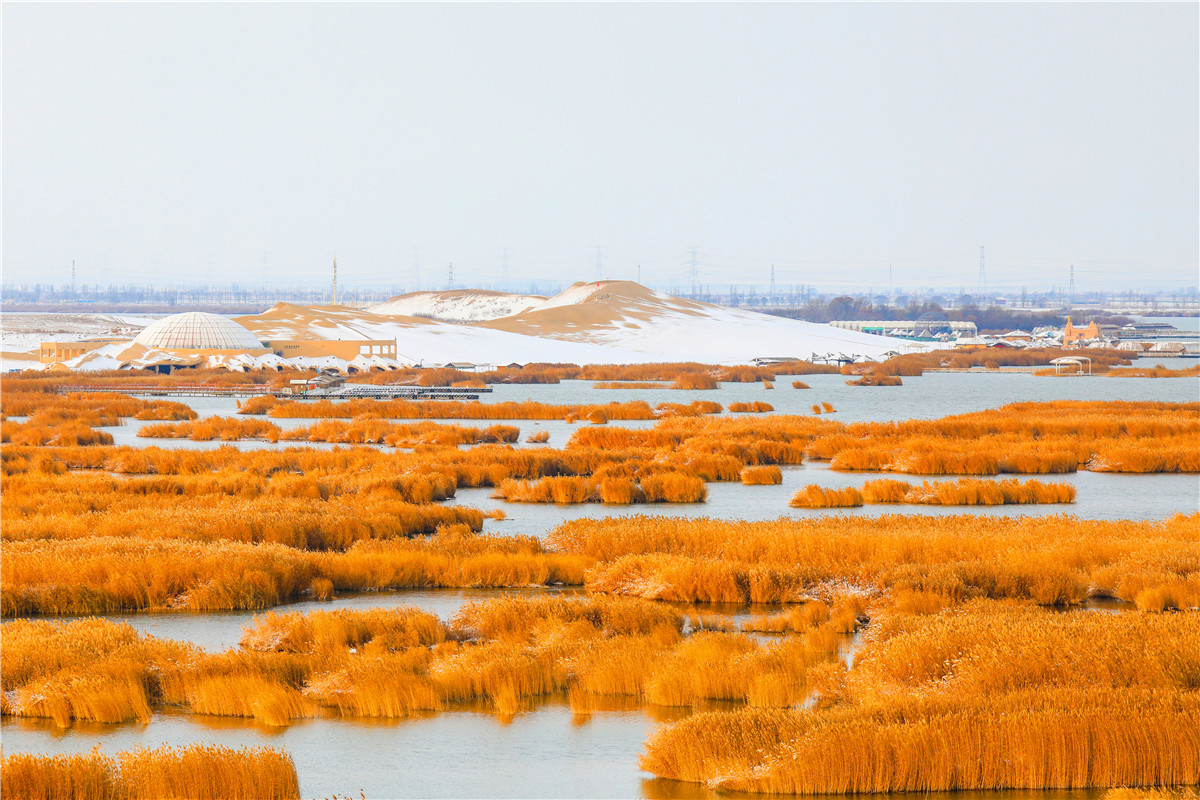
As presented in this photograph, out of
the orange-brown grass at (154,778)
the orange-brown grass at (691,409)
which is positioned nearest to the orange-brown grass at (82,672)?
the orange-brown grass at (154,778)

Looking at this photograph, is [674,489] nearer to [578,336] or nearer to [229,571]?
[229,571]

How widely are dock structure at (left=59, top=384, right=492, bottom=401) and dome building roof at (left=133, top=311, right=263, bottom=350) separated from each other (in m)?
21.7

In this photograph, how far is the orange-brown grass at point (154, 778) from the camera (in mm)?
8086

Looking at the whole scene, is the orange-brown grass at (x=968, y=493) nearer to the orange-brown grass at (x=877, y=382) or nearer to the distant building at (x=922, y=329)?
the orange-brown grass at (x=877, y=382)

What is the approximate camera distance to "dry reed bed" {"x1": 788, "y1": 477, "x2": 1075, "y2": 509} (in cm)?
2439

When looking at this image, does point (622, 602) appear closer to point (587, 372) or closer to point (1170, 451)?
point (1170, 451)

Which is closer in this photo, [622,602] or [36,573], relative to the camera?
[622,602]

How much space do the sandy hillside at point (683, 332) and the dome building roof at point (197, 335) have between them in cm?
4147

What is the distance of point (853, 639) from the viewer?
1328 centimetres

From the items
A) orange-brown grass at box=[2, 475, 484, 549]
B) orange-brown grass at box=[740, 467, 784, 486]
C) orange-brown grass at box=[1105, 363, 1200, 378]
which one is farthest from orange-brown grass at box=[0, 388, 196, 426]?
orange-brown grass at box=[1105, 363, 1200, 378]

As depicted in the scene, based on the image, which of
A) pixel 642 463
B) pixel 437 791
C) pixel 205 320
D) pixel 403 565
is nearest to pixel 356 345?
pixel 205 320

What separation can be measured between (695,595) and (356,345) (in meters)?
93.0

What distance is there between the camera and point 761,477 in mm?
29000

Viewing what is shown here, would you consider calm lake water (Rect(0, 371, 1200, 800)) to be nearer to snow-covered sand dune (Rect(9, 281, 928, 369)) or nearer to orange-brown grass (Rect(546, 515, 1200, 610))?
orange-brown grass (Rect(546, 515, 1200, 610))
